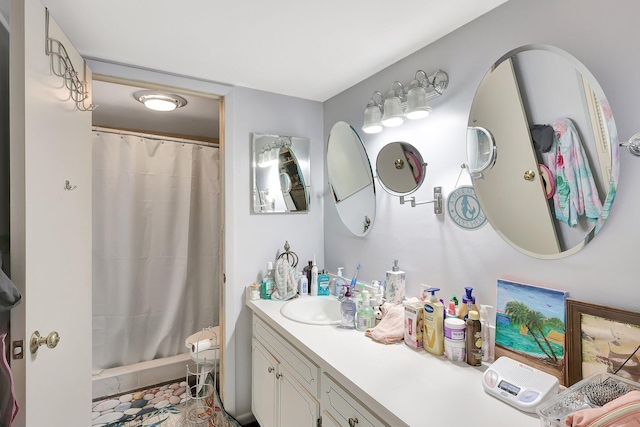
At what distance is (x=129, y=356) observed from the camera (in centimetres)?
256

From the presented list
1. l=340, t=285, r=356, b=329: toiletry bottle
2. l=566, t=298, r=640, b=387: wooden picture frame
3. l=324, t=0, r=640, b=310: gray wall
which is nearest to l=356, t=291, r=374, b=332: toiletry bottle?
l=340, t=285, r=356, b=329: toiletry bottle

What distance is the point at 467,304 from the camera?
1.19 m

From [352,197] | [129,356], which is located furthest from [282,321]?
[129,356]

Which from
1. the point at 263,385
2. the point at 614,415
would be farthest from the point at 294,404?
the point at 614,415

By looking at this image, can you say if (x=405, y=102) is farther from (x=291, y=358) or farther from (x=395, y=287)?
(x=291, y=358)

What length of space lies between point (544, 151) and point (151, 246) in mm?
2768

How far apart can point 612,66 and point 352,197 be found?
1.27 m

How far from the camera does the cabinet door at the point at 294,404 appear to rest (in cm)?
130

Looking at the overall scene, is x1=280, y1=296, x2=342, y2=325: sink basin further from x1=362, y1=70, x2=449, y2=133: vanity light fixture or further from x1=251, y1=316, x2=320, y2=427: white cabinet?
x1=362, y1=70, x2=449, y2=133: vanity light fixture

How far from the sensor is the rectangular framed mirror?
2.01 m

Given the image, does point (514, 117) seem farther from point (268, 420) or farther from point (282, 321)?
point (268, 420)

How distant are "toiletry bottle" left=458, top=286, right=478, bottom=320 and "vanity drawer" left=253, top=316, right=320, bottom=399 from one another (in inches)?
24.1

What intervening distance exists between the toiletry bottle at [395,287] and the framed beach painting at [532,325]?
456 mm

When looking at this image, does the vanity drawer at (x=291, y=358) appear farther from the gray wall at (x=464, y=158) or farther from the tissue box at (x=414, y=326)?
the gray wall at (x=464, y=158)
